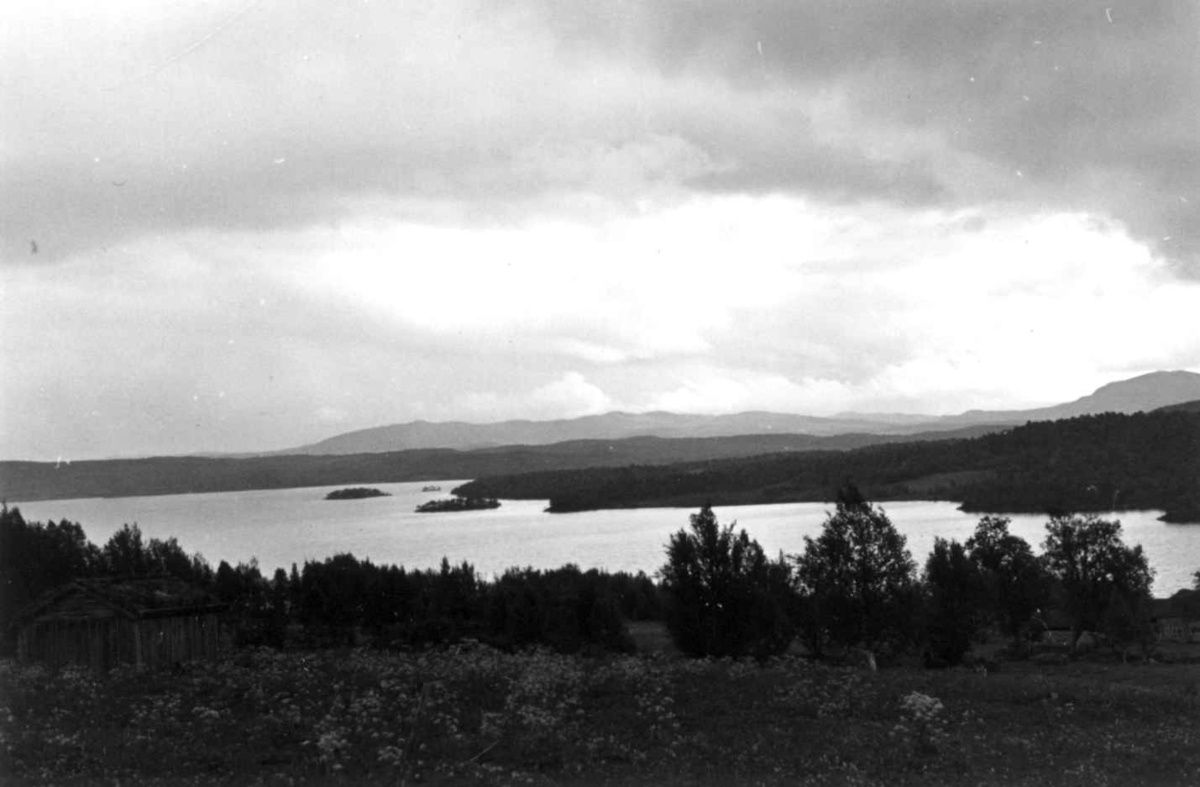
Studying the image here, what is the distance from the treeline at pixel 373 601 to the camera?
4375 centimetres

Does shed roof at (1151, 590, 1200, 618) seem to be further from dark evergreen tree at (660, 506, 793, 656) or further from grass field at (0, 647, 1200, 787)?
grass field at (0, 647, 1200, 787)

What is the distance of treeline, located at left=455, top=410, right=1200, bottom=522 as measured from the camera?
12231 centimetres

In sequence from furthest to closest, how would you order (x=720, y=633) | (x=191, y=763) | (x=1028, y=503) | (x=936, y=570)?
(x=1028, y=503), (x=936, y=570), (x=720, y=633), (x=191, y=763)

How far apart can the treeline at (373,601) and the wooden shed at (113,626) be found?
1254 cm

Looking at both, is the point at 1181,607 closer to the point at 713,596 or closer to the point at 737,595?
the point at 737,595

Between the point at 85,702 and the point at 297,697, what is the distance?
3.97 meters

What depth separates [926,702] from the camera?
762 inches

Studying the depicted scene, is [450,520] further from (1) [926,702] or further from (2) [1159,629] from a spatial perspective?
(1) [926,702]

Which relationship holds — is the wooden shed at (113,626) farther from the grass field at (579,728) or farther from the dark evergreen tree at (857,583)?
the dark evergreen tree at (857,583)

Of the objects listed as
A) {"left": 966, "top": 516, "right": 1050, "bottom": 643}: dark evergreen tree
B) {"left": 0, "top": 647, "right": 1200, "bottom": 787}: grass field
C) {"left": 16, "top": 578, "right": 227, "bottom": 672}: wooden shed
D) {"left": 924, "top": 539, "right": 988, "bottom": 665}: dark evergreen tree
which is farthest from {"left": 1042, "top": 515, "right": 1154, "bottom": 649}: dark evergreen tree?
{"left": 16, "top": 578, "right": 227, "bottom": 672}: wooden shed

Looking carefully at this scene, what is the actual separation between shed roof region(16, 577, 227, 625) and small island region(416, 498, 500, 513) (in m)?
131

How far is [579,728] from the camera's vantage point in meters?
17.7

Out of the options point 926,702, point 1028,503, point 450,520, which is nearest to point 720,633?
point 926,702

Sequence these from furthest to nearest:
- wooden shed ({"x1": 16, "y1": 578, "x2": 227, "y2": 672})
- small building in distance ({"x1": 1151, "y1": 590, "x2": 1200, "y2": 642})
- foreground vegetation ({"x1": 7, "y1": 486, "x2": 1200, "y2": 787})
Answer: small building in distance ({"x1": 1151, "y1": 590, "x2": 1200, "y2": 642}) < wooden shed ({"x1": 16, "y1": 578, "x2": 227, "y2": 672}) < foreground vegetation ({"x1": 7, "y1": 486, "x2": 1200, "y2": 787})
